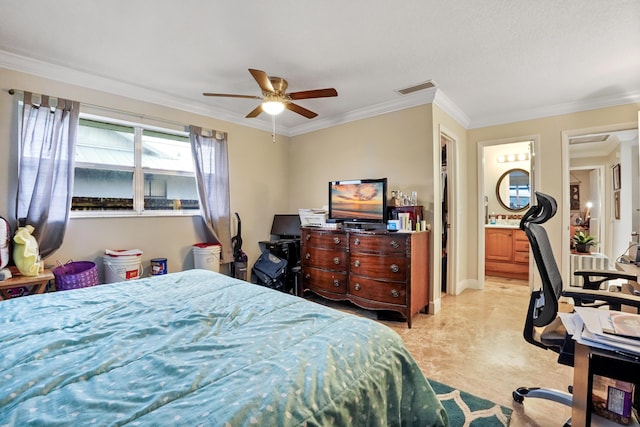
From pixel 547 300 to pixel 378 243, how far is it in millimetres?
1597

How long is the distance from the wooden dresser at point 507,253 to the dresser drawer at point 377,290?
3137 millimetres

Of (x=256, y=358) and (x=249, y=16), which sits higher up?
(x=249, y=16)

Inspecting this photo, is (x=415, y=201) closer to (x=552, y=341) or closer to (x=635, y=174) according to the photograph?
(x=552, y=341)

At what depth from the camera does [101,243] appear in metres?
3.00

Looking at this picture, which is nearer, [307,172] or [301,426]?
[301,426]

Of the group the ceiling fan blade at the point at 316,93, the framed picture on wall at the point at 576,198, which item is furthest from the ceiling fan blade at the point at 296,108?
the framed picture on wall at the point at 576,198

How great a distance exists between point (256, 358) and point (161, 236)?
301 cm

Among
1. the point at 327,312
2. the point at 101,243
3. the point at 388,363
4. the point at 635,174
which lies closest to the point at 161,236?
the point at 101,243

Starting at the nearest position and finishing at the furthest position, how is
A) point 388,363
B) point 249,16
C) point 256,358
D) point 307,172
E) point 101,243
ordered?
point 256,358
point 388,363
point 249,16
point 101,243
point 307,172

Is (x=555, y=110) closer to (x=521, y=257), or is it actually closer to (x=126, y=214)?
(x=521, y=257)

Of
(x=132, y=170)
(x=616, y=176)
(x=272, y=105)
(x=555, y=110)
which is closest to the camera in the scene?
(x=272, y=105)

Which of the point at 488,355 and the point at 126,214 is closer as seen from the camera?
the point at 488,355

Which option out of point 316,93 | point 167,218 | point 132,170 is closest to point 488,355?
point 316,93

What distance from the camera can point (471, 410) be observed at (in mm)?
1708
